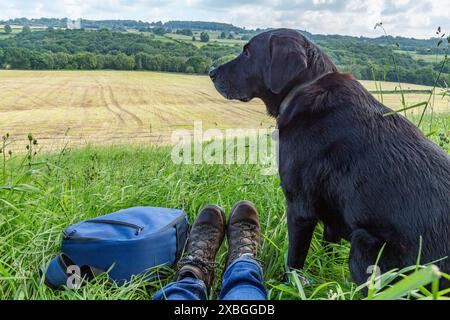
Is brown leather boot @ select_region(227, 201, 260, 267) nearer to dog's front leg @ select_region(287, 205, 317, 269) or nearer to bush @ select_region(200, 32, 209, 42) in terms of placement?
dog's front leg @ select_region(287, 205, 317, 269)

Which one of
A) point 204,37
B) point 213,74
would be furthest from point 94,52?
point 213,74

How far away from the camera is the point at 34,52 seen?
36.6 feet

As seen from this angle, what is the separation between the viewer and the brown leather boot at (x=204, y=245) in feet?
5.76

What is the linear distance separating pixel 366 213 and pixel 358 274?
245 millimetres

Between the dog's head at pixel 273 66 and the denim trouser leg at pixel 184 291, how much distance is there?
96cm

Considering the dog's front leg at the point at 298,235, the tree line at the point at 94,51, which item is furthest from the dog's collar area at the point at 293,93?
the tree line at the point at 94,51

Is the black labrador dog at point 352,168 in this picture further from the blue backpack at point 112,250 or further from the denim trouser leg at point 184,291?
the blue backpack at point 112,250

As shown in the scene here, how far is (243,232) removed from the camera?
79.7 inches

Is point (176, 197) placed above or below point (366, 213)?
below

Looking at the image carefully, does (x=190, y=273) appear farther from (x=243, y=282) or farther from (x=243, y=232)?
(x=243, y=232)

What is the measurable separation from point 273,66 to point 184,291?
109cm

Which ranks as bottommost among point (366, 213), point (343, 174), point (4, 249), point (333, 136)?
point (4, 249)

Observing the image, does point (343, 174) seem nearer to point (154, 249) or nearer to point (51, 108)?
point (154, 249)
